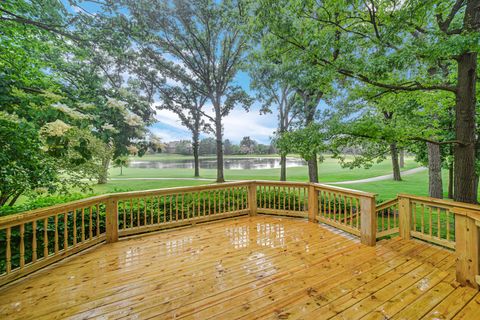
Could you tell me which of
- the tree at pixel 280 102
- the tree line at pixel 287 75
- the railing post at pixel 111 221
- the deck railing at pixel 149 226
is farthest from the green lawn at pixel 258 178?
the tree at pixel 280 102

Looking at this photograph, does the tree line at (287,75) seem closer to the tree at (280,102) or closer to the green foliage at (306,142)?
the green foliage at (306,142)

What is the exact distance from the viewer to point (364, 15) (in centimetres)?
472

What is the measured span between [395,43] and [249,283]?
583cm

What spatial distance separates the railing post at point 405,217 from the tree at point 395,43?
128cm

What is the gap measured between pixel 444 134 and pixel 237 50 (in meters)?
9.84

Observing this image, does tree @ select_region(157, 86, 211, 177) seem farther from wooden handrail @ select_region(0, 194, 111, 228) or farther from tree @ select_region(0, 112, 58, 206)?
wooden handrail @ select_region(0, 194, 111, 228)

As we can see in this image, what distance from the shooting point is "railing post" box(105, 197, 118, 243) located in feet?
12.5

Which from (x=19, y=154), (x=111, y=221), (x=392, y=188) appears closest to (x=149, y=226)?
(x=111, y=221)

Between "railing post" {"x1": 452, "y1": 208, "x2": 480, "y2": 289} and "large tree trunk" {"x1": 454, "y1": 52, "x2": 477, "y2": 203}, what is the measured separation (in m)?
2.27

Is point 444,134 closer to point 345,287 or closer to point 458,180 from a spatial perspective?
point 458,180

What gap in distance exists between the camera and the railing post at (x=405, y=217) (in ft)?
12.3

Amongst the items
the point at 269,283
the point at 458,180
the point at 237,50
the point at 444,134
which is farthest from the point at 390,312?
the point at 237,50

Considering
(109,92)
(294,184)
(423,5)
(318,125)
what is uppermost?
(423,5)

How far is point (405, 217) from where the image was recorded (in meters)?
3.80
